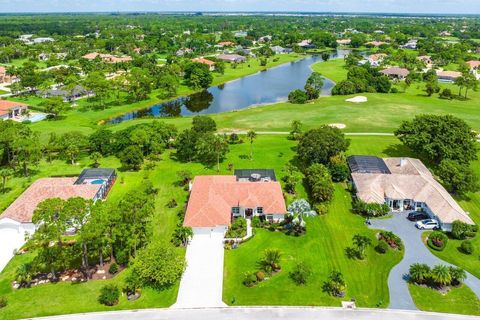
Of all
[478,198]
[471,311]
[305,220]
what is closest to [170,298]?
[305,220]

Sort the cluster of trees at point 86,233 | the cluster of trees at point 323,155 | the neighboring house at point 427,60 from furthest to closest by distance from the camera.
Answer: the neighboring house at point 427,60 < the cluster of trees at point 323,155 < the cluster of trees at point 86,233

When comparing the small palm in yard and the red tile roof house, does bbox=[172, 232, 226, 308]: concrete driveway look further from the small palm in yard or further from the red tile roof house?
the small palm in yard

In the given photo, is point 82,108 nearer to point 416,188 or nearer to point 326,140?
point 326,140

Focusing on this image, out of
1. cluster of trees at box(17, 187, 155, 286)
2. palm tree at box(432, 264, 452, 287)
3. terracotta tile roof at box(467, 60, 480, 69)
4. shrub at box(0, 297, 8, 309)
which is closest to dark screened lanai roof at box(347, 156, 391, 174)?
palm tree at box(432, 264, 452, 287)

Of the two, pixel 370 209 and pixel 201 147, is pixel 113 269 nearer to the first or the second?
pixel 201 147

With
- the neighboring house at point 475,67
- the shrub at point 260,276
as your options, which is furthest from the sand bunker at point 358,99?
the shrub at point 260,276

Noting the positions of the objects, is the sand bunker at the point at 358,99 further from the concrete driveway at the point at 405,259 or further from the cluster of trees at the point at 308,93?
the concrete driveway at the point at 405,259
